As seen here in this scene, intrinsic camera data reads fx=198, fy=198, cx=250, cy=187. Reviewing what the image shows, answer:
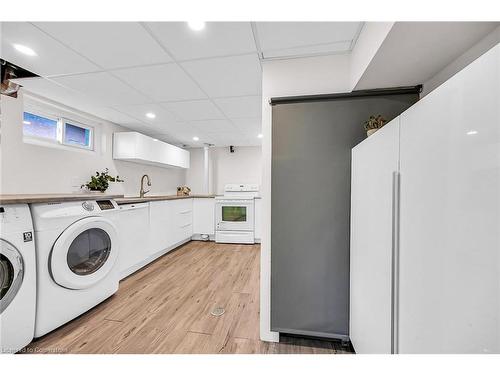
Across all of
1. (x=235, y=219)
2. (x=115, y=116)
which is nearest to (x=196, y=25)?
(x=115, y=116)

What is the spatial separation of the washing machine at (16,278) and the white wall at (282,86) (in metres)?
1.53

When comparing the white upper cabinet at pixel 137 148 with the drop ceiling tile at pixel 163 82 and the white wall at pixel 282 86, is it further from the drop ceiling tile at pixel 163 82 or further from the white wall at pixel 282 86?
the white wall at pixel 282 86

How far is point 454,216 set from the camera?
50 centimetres

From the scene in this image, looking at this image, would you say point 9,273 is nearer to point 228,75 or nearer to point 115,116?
point 228,75

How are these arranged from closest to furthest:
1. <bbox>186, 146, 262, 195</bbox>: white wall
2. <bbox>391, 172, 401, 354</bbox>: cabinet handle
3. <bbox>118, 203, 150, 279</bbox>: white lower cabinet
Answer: <bbox>391, 172, 401, 354</bbox>: cabinet handle, <bbox>118, 203, 150, 279</bbox>: white lower cabinet, <bbox>186, 146, 262, 195</bbox>: white wall

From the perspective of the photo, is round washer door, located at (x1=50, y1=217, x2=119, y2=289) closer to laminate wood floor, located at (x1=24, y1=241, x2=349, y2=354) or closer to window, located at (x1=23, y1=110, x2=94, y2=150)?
laminate wood floor, located at (x1=24, y1=241, x2=349, y2=354)

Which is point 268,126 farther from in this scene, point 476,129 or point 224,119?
point 224,119

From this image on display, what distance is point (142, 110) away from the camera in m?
2.42

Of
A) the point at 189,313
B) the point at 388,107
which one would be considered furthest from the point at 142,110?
the point at 388,107

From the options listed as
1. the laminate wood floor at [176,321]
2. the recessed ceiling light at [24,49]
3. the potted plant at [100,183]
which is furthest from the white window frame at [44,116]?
the laminate wood floor at [176,321]

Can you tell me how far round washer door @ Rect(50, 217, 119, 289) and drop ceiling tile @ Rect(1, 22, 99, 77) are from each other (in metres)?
1.18

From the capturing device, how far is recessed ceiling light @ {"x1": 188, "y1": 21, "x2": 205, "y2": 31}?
1.08 meters

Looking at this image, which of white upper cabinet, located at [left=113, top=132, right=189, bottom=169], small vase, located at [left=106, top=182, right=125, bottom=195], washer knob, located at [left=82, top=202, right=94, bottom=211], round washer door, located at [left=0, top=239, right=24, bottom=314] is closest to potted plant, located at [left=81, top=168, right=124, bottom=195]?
small vase, located at [left=106, top=182, right=125, bottom=195]

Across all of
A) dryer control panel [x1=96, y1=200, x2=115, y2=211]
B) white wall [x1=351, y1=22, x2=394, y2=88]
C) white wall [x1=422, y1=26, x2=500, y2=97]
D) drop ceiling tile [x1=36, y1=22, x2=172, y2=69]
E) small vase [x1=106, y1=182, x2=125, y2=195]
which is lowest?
dryer control panel [x1=96, y1=200, x2=115, y2=211]
